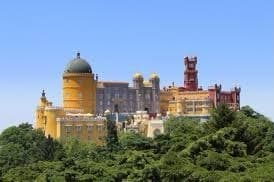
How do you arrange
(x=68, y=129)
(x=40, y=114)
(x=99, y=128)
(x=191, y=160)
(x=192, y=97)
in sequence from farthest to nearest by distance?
(x=192, y=97) < (x=40, y=114) < (x=99, y=128) < (x=68, y=129) < (x=191, y=160)

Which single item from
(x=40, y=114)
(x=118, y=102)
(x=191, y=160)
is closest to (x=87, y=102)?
(x=40, y=114)

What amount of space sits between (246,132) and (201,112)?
6888 cm

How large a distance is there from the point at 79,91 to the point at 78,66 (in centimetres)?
326

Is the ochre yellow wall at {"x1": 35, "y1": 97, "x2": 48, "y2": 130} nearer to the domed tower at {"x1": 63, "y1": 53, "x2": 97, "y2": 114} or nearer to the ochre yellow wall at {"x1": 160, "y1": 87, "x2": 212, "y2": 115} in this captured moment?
the domed tower at {"x1": 63, "y1": 53, "x2": 97, "y2": 114}

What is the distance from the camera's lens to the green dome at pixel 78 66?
10338 centimetres

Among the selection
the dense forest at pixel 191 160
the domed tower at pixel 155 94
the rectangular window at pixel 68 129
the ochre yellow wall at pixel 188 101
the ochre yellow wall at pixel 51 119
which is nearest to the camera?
the dense forest at pixel 191 160

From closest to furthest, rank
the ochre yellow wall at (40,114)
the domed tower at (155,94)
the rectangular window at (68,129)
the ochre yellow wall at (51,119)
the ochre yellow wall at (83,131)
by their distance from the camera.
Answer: the ochre yellow wall at (83,131)
the rectangular window at (68,129)
the ochre yellow wall at (51,119)
the ochre yellow wall at (40,114)
the domed tower at (155,94)

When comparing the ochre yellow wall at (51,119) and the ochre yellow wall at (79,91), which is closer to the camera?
the ochre yellow wall at (51,119)

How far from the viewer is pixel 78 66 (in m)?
104

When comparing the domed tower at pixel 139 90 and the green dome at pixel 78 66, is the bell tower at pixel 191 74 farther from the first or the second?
the green dome at pixel 78 66

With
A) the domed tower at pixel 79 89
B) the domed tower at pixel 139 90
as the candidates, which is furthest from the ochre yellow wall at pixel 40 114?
the domed tower at pixel 139 90

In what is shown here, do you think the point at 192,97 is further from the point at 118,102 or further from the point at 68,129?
the point at 68,129

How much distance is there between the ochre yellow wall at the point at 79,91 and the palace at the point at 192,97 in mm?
13083

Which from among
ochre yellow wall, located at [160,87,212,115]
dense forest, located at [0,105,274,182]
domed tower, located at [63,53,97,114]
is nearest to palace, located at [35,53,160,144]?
domed tower, located at [63,53,97,114]
